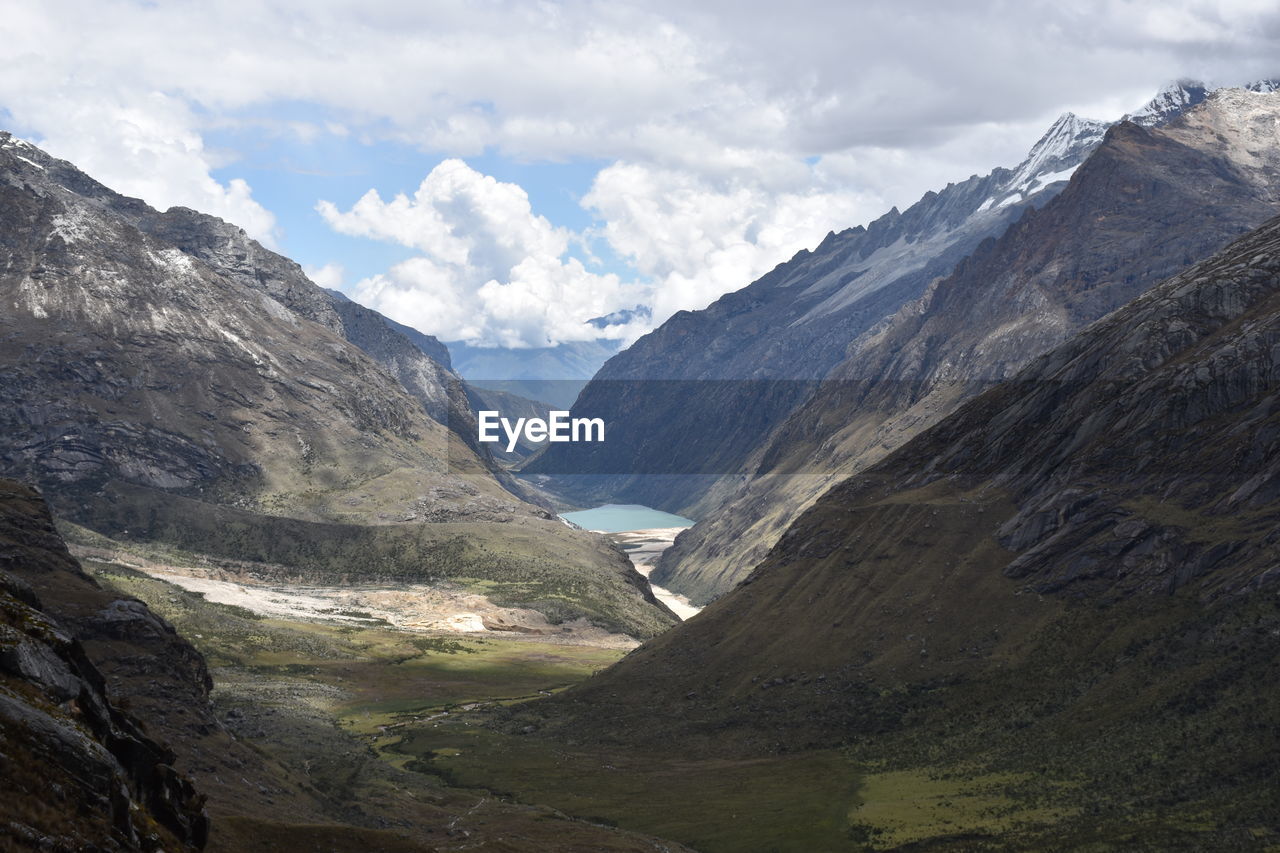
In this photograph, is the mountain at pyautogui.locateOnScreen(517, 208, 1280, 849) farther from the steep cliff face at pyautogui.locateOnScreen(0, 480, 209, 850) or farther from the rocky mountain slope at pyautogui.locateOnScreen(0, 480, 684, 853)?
the steep cliff face at pyautogui.locateOnScreen(0, 480, 209, 850)

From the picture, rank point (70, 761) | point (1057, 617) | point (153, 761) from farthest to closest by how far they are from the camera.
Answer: point (1057, 617)
point (153, 761)
point (70, 761)

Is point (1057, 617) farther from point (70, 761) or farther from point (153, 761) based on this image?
point (70, 761)

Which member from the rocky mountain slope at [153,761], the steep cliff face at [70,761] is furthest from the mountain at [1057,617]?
the steep cliff face at [70,761]

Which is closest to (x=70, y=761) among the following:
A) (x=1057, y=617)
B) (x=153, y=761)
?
(x=153, y=761)

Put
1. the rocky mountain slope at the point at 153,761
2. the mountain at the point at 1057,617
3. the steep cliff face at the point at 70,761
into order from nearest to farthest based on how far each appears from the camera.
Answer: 1. the steep cliff face at the point at 70,761
2. the rocky mountain slope at the point at 153,761
3. the mountain at the point at 1057,617

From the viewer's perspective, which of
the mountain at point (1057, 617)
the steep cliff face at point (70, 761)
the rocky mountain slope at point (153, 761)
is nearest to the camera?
the steep cliff face at point (70, 761)

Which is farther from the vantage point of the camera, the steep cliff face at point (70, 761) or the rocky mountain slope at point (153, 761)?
the rocky mountain slope at point (153, 761)

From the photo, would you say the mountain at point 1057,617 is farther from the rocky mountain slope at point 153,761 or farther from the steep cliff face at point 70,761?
the steep cliff face at point 70,761

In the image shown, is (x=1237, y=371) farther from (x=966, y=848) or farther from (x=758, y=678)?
(x=966, y=848)
